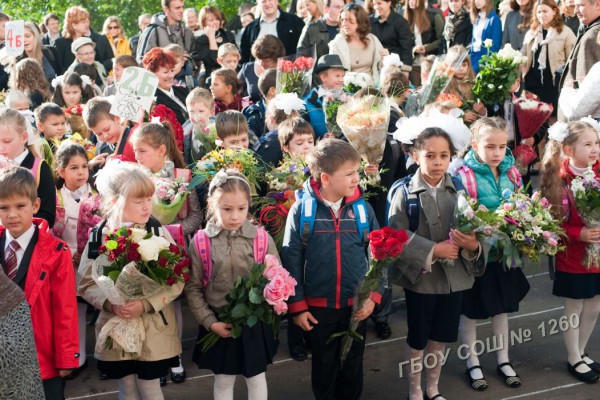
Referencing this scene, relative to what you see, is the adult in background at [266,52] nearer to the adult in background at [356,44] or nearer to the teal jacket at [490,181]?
the adult in background at [356,44]

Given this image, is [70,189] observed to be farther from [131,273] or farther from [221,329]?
[221,329]

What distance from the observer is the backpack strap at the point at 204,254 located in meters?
5.16

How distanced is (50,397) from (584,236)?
147 inches

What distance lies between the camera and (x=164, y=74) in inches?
329

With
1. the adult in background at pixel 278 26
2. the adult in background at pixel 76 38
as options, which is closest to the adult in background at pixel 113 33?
the adult in background at pixel 76 38

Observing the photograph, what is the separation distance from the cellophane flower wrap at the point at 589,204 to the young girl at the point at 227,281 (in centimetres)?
229

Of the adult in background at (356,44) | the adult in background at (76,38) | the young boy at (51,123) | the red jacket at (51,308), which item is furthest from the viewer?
the adult in background at (76,38)

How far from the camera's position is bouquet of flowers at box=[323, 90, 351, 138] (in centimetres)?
719

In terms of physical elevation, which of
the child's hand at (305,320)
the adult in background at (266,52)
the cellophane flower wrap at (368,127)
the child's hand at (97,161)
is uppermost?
the adult in background at (266,52)

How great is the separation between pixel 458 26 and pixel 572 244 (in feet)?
24.1

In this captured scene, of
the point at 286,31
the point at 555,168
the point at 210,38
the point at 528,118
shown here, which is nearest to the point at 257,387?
the point at 555,168

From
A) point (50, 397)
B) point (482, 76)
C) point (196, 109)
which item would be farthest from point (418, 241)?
point (482, 76)

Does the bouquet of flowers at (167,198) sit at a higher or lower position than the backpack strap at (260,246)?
higher

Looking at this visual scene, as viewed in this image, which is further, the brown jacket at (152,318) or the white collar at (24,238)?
the brown jacket at (152,318)
